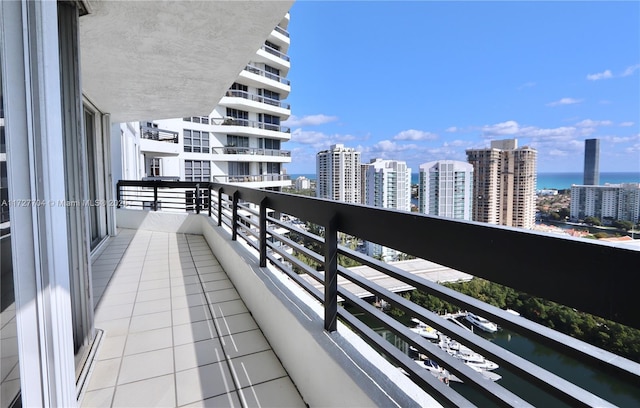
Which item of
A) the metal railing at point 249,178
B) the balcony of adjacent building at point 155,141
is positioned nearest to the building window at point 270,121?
the metal railing at point 249,178

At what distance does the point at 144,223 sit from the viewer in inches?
256

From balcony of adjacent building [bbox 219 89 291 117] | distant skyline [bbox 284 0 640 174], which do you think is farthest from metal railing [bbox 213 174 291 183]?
balcony of adjacent building [bbox 219 89 291 117]

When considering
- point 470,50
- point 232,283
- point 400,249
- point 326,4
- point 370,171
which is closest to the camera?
point 400,249

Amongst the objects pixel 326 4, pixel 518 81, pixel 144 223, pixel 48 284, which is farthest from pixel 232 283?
pixel 518 81

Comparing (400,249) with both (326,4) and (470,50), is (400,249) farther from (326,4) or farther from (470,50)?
(470,50)

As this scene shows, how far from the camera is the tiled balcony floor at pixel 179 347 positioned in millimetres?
1641

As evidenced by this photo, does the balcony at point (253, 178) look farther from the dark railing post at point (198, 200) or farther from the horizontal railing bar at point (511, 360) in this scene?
the horizontal railing bar at point (511, 360)

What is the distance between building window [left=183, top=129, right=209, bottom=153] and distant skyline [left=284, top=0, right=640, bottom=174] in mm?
7686

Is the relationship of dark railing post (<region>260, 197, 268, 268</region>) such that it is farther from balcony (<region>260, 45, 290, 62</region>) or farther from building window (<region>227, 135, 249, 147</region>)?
balcony (<region>260, 45, 290, 62</region>)

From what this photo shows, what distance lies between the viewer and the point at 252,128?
23344 mm

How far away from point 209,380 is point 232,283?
1.52 metres

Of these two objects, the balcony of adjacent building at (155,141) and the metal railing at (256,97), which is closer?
the balcony of adjacent building at (155,141)

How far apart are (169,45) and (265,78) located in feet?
72.5

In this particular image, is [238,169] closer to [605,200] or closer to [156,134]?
[156,134]
